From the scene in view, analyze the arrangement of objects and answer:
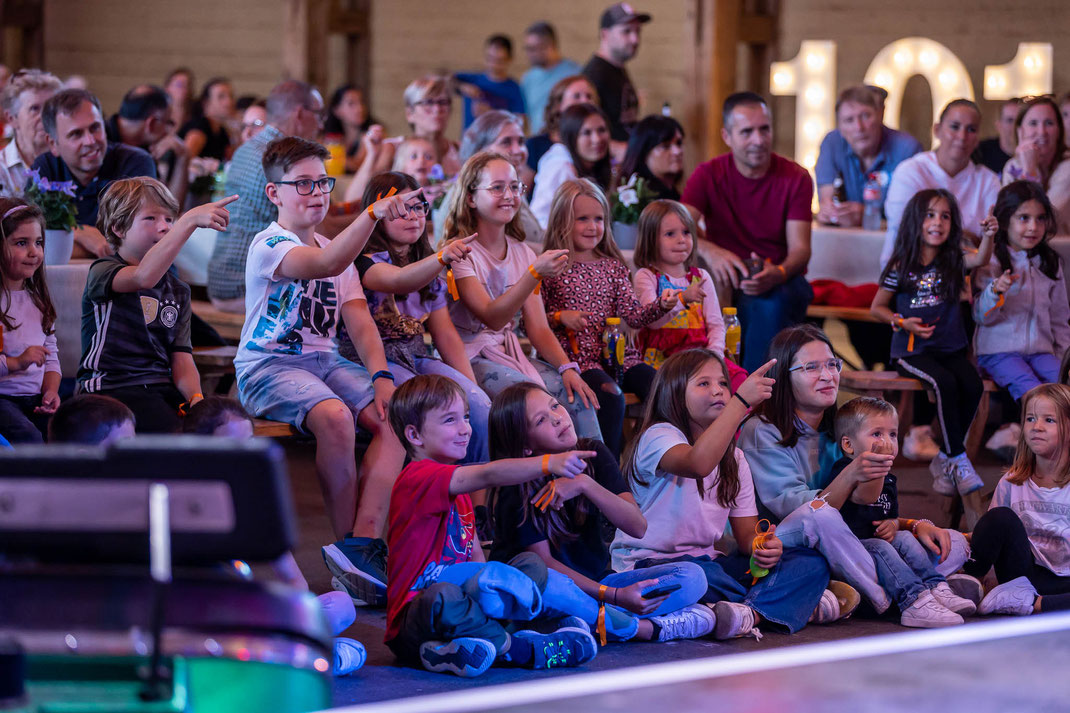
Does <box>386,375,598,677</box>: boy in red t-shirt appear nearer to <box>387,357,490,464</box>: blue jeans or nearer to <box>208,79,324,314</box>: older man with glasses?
<box>387,357,490,464</box>: blue jeans

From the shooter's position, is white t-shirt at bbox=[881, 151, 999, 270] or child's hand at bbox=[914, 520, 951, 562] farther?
white t-shirt at bbox=[881, 151, 999, 270]

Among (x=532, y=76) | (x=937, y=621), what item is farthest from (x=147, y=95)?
(x=937, y=621)

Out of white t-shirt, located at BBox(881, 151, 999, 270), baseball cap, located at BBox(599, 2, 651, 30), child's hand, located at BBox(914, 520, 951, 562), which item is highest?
baseball cap, located at BBox(599, 2, 651, 30)

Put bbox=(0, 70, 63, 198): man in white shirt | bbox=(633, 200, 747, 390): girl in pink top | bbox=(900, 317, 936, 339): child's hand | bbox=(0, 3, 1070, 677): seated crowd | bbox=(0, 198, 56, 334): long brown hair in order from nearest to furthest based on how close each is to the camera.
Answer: bbox=(0, 3, 1070, 677): seated crowd < bbox=(0, 198, 56, 334): long brown hair < bbox=(633, 200, 747, 390): girl in pink top < bbox=(900, 317, 936, 339): child's hand < bbox=(0, 70, 63, 198): man in white shirt

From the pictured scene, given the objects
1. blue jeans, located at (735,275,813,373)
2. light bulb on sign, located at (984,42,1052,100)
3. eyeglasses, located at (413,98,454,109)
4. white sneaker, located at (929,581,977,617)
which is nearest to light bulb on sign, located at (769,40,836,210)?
light bulb on sign, located at (984,42,1052,100)

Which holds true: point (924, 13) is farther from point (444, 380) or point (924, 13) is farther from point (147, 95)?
point (444, 380)

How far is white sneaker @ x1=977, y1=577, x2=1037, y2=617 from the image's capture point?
3.51 meters

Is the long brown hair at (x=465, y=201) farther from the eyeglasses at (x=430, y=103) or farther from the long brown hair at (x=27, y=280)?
the eyeglasses at (x=430, y=103)

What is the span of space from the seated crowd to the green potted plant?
14 centimetres

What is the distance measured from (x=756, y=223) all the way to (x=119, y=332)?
2672 millimetres

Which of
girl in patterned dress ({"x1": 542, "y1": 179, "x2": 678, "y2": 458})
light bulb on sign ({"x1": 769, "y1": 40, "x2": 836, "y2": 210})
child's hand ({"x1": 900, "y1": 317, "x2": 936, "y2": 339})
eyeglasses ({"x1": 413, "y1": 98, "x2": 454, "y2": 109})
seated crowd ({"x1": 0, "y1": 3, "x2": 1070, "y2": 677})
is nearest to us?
seated crowd ({"x1": 0, "y1": 3, "x2": 1070, "y2": 677})

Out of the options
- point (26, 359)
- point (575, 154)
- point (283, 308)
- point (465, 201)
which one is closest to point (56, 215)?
point (26, 359)

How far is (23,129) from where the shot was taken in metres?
5.01

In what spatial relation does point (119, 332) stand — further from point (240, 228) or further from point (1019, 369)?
A: point (1019, 369)
